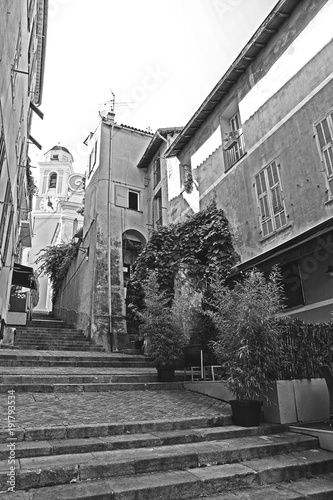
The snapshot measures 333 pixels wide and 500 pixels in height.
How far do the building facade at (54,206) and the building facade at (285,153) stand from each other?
1925cm

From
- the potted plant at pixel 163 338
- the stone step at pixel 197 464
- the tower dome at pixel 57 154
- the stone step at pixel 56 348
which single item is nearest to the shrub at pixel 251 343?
the stone step at pixel 197 464

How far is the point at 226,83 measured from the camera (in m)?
11.7

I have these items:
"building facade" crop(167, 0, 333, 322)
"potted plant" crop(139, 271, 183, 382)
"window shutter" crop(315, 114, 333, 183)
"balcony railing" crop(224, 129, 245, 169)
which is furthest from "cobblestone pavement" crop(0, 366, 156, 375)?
"balcony railing" crop(224, 129, 245, 169)

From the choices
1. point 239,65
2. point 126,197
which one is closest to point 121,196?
point 126,197

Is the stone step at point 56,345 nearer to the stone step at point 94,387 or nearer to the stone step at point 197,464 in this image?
the stone step at point 94,387

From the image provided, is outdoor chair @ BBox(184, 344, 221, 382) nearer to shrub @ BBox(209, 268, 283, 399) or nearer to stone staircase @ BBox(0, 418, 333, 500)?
shrub @ BBox(209, 268, 283, 399)

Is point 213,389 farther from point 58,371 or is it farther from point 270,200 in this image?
point 270,200

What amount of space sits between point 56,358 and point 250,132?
8398mm

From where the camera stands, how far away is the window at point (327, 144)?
780 cm

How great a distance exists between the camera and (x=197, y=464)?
397 centimetres

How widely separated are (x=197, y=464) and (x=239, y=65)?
35.4 ft

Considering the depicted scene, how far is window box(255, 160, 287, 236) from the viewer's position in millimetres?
9102

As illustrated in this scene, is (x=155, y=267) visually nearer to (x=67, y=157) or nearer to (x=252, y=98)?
(x=252, y=98)

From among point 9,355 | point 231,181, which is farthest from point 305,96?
point 9,355
